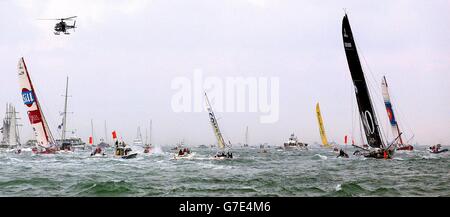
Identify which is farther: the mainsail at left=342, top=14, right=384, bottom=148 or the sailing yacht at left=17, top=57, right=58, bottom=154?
the sailing yacht at left=17, top=57, right=58, bottom=154

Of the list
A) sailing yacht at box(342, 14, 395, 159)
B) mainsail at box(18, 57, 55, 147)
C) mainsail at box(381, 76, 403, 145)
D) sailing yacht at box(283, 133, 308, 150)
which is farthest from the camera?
sailing yacht at box(283, 133, 308, 150)

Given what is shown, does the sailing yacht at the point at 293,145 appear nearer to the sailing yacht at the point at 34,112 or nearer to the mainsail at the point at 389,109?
the mainsail at the point at 389,109

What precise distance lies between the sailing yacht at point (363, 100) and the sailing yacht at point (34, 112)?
148 ft

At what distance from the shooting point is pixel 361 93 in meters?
53.8

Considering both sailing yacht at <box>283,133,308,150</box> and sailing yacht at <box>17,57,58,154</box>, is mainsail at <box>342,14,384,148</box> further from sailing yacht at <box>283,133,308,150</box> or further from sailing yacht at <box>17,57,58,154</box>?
sailing yacht at <box>283,133,308,150</box>

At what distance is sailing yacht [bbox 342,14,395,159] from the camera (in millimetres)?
53281

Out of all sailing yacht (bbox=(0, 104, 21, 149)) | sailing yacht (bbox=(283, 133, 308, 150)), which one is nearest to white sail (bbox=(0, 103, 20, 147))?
sailing yacht (bbox=(0, 104, 21, 149))

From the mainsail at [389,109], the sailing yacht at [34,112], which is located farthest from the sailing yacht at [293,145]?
the sailing yacht at [34,112]

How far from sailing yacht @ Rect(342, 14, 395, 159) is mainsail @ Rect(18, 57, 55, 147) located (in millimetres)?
45172

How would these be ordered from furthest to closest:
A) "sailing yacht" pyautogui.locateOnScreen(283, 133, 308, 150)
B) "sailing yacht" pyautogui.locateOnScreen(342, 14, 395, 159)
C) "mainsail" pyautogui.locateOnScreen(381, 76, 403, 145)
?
"sailing yacht" pyautogui.locateOnScreen(283, 133, 308, 150) < "mainsail" pyautogui.locateOnScreen(381, 76, 403, 145) < "sailing yacht" pyautogui.locateOnScreen(342, 14, 395, 159)

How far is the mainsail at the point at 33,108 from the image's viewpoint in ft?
218

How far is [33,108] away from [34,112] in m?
0.68

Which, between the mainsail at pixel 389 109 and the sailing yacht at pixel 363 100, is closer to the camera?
the sailing yacht at pixel 363 100
